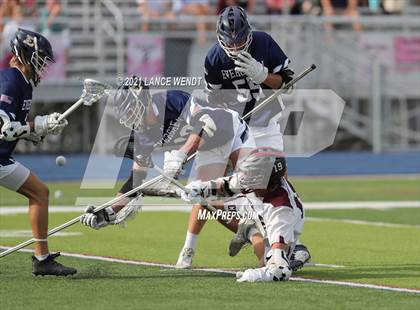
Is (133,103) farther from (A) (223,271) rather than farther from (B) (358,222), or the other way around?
(B) (358,222)

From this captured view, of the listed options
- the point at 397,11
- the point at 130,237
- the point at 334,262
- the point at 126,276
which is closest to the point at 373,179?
the point at 397,11

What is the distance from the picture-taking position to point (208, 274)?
320 inches

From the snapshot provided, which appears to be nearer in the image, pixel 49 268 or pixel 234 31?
pixel 49 268

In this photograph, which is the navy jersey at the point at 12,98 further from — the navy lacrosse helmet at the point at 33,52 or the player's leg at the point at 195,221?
the player's leg at the point at 195,221

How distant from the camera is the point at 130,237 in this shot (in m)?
11.0

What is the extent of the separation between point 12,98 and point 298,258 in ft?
8.13

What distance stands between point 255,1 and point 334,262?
1406cm

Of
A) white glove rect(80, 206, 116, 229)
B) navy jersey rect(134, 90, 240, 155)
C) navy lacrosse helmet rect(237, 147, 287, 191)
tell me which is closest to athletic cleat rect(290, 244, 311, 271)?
navy lacrosse helmet rect(237, 147, 287, 191)

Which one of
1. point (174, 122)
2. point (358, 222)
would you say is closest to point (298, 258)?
point (174, 122)

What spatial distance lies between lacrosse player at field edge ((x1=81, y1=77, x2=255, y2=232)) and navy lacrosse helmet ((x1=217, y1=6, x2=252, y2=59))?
49cm

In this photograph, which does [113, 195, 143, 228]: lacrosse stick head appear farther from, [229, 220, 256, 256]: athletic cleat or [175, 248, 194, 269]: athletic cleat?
[229, 220, 256, 256]: athletic cleat

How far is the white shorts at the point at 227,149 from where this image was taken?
8.19 m

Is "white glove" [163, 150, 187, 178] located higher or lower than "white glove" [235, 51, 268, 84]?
lower

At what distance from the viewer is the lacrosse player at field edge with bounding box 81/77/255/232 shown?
794 cm
